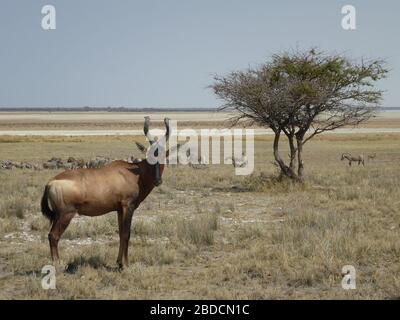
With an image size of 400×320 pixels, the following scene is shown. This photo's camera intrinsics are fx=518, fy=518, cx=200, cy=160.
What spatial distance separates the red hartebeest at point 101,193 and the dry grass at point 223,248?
77cm

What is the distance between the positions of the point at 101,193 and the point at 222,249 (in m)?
2.93

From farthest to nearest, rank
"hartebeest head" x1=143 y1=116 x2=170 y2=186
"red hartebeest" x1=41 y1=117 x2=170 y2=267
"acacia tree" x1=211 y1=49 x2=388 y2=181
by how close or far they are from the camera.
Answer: "acacia tree" x1=211 y1=49 x2=388 y2=181 < "hartebeest head" x1=143 y1=116 x2=170 y2=186 < "red hartebeest" x1=41 y1=117 x2=170 y2=267

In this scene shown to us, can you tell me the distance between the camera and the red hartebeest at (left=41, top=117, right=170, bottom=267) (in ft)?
26.7

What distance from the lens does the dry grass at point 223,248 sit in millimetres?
7488

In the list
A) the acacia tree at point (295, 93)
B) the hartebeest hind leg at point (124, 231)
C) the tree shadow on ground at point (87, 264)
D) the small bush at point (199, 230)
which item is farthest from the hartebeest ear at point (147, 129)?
→ the acacia tree at point (295, 93)

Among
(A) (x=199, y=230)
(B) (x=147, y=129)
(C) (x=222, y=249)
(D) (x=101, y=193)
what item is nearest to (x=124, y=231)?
(D) (x=101, y=193)

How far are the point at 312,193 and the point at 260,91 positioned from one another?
14.5ft

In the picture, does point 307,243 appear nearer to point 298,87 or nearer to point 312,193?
point 312,193

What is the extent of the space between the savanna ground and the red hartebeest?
2.54 feet

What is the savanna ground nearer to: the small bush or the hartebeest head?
the small bush

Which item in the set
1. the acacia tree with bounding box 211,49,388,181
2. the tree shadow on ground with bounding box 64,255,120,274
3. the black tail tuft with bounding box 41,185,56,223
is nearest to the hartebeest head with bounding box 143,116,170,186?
the tree shadow on ground with bounding box 64,255,120,274

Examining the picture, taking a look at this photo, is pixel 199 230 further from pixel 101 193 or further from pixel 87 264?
pixel 101 193
